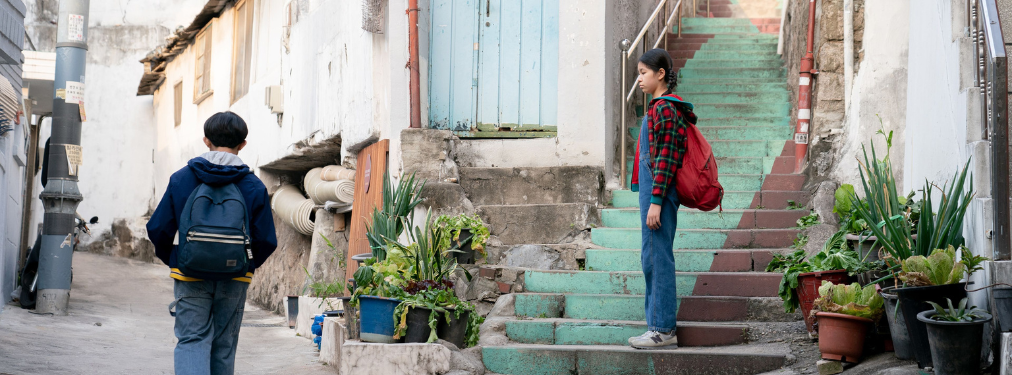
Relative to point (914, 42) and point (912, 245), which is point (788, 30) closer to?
point (914, 42)

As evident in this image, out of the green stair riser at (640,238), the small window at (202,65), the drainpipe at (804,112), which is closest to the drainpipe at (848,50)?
the drainpipe at (804,112)

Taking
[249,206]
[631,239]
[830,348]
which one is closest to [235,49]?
[631,239]

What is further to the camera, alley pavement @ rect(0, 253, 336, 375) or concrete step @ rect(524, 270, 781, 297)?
alley pavement @ rect(0, 253, 336, 375)

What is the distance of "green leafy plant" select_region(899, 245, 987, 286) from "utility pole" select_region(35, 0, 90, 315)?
27.2ft

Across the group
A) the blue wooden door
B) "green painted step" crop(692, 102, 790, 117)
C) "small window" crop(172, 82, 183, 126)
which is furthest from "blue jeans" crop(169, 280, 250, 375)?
"small window" crop(172, 82, 183, 126)

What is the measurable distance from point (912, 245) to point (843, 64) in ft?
11.5

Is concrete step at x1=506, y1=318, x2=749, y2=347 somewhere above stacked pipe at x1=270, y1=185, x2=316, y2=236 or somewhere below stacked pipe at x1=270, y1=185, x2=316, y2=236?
below

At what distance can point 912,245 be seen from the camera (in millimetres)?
4055

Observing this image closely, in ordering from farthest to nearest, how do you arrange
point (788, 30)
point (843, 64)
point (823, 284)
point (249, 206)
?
point (788, 30) → point (843, 64) → point (823, 284) → point (249, 206)

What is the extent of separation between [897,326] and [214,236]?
3.00 meters

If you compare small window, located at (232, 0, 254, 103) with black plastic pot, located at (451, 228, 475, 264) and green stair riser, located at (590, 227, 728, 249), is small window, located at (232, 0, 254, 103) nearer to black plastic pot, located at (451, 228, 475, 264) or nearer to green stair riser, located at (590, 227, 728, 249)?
black plastic pot, located at (451, 228, 475, 264)

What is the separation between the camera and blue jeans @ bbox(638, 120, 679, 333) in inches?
183

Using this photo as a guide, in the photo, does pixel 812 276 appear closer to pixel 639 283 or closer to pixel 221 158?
pixel 639 283

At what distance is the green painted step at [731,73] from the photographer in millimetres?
9727
